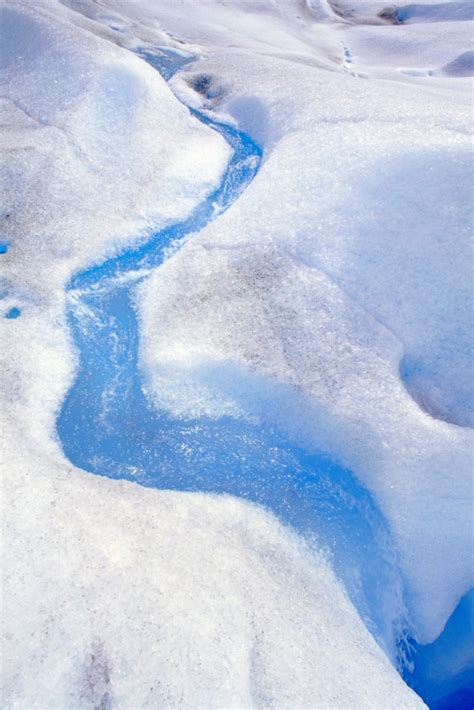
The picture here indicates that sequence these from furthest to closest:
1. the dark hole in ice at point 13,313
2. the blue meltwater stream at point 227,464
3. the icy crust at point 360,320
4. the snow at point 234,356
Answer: the dark hole in ice at point 13,313
the icy crust at point 360,320
the blue meltwater stream at point 227,464
the snow at point 234,356

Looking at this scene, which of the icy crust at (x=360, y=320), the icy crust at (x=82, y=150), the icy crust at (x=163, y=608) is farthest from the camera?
the icy crust at (x=82, y=150)

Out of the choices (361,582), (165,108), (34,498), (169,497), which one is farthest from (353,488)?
(165,108)

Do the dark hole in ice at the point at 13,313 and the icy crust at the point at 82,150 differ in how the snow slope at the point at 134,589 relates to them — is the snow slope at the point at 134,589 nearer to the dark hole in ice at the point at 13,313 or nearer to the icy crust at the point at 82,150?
the dark hole in ice at the point at 13,313

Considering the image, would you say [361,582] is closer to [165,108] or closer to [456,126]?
[456,126]

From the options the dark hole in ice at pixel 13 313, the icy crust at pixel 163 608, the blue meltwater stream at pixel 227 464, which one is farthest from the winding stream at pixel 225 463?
the dark hole in ice at pixel 13 313

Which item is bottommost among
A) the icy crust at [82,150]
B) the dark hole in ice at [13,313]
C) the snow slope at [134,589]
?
the dark hole in ice at [13,313]

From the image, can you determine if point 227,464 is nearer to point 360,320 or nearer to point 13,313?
point 360,320
